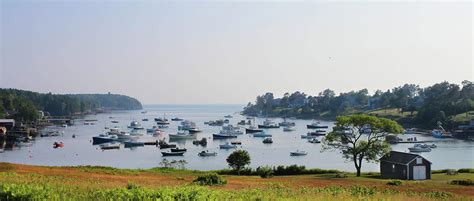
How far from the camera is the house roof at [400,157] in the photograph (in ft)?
164

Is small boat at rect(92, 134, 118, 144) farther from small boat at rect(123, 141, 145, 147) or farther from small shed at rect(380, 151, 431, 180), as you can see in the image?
small shed at rect(380, 151, 431, 180)

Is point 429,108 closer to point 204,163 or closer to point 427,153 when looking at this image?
point 427,153

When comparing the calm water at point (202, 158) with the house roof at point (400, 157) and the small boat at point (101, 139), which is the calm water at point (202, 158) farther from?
the house roof at point (400, 157)

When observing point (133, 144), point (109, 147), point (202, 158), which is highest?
point (133, 144)

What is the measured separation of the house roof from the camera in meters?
49.8

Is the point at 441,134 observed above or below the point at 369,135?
below

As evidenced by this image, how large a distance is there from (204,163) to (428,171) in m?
36.2

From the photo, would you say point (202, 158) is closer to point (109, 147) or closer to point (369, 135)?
point (109, 147)

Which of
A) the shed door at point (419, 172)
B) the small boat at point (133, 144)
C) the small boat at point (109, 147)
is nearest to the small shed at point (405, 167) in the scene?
the shed door at point (419, 172)

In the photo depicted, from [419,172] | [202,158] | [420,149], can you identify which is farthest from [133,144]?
[419,172]

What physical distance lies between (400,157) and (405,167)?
2.22 meters

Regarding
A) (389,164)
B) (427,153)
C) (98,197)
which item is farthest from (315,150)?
(98,197)

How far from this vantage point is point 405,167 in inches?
1965

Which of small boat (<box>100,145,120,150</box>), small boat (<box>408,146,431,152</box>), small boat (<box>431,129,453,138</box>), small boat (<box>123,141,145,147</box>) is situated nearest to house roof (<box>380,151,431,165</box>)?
small boat (<box>408,146,431,152</box>)
